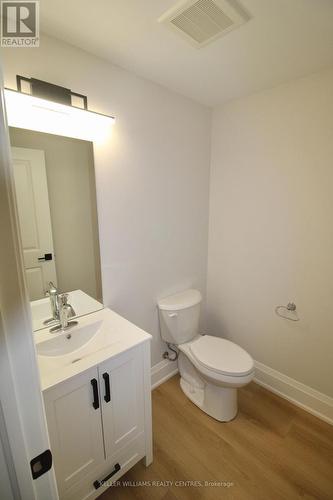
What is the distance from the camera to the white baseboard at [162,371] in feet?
6.35

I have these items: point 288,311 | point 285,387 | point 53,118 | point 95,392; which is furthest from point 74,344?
point 285,387

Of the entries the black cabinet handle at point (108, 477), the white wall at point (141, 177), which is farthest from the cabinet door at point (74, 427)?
the white wall at point (141, 177)

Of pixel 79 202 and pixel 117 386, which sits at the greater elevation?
pixel 79 202

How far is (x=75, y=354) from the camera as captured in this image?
123 centimetres

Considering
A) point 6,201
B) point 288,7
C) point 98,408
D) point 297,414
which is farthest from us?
point 297,414

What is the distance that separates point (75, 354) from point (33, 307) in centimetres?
36

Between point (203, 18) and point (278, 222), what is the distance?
128 cm

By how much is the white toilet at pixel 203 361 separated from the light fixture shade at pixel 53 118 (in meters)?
1.28

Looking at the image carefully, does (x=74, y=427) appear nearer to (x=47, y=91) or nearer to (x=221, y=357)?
(x=221, y=357)

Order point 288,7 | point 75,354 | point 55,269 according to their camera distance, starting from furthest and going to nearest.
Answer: point 55,269 → point 75,354 → point 288,7

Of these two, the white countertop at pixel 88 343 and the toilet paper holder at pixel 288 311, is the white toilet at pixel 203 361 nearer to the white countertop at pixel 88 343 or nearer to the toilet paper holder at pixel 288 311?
the toilet paper holder at pixel 288 311

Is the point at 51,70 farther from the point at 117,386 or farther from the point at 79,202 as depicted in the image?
the point at 117,386

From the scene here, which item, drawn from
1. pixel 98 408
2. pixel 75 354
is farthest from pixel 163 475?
pixel 75 354

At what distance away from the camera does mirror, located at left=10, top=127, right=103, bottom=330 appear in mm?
1211
